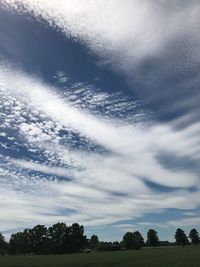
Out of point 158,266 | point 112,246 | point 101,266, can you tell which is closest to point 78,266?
point 101,266

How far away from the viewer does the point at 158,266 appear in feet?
160

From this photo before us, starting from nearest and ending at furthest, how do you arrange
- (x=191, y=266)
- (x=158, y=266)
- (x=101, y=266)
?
(x=191, y=266), (x=158, y=266), (x=101, y=266)

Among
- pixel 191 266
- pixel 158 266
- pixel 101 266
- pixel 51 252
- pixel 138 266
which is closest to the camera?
pixel 191 266

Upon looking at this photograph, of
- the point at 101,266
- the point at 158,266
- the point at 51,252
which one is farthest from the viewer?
the point at 51,252

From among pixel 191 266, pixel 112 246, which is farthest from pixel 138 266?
pixel 112 246

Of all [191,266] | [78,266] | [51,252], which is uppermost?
[51,252]

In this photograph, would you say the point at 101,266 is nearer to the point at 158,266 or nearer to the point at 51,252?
the point at 158,266

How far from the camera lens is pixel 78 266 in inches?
2242

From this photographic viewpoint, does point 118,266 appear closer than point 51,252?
Yes

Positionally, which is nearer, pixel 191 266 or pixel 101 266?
pixel 191 266

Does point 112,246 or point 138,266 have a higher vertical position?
point 112,246

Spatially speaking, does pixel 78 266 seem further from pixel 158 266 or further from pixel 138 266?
pixel 158 266

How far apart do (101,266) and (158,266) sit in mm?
9703

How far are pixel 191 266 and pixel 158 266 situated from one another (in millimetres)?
4537
